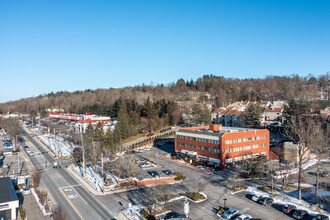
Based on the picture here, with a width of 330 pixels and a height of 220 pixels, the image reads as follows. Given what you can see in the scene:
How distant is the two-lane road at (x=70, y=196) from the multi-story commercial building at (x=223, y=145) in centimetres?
2059

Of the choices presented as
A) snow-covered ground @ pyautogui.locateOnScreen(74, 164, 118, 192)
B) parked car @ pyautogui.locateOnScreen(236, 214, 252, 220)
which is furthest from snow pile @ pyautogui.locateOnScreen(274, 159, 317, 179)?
snow-covered ground @ pyautogui.locateOnScreen(74, 164, 118, 192)

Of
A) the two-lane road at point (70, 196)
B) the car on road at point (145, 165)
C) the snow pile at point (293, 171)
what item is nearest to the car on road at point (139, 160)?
the car on road at point (145, 165)

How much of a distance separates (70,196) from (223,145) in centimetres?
2355

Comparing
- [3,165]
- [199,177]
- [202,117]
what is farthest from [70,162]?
[202,117]

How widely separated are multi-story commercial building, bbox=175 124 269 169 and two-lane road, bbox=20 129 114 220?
20592 mm

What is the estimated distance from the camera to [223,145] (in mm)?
39719

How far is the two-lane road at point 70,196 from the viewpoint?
24.5 m

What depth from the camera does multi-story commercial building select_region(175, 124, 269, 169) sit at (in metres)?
40.2

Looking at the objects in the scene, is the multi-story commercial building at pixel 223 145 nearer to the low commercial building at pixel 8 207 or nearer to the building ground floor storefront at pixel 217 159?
the building ground floor storefront at pixel 217 159

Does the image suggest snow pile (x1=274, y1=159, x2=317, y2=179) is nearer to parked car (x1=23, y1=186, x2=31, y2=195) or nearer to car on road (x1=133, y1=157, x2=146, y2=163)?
car on road (x1=133, y1=157, x2=146, y2=163)

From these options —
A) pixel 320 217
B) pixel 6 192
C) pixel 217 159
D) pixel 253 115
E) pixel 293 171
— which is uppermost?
pixel 253 115

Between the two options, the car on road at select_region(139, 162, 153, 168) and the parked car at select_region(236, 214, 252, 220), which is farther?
the car on road at select_region(139, 162, 153, 168)

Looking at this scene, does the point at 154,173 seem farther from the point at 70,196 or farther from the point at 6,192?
the point at 6,192

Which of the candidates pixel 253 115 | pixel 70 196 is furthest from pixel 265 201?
pixel 253 115
